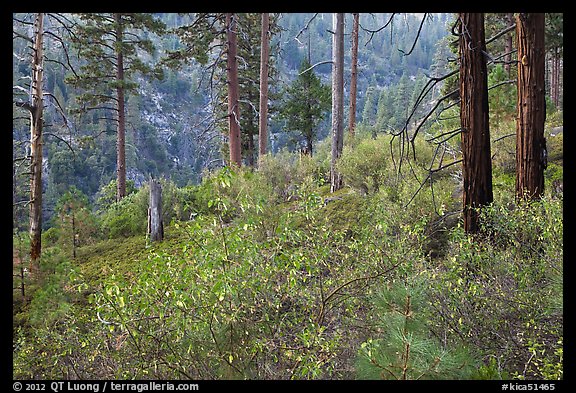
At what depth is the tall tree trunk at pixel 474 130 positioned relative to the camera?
4.70m

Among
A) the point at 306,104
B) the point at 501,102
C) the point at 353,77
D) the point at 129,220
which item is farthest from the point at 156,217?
the point at 306,104

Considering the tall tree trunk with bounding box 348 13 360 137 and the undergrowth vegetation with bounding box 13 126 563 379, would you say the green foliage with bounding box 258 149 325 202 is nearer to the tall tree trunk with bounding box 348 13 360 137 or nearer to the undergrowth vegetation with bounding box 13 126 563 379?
the tall tree trunk with bounding box 348 13 360 137

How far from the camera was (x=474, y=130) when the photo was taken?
4.77 meters

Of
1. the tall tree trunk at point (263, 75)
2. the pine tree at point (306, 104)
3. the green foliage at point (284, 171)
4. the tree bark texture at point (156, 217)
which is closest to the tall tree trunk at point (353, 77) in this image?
the tall tree trunk at point (263, 75)

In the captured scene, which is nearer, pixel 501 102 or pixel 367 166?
pixel 367 166

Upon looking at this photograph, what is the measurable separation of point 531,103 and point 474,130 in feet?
2.64

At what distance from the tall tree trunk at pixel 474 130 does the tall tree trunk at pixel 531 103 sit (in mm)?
491

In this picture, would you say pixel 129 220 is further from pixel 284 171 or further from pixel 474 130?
pixel 474 130

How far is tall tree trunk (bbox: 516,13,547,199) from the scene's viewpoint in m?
4.78

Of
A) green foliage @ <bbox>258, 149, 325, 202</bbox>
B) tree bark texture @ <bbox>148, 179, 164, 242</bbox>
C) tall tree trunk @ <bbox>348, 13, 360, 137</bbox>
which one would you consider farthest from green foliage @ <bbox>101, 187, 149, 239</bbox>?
tall tree trunk @ <bbox>348, 13, 360, 137</bbox>

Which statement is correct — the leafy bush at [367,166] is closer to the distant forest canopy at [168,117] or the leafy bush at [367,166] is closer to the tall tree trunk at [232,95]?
the tall tree trunk at [232,95]
